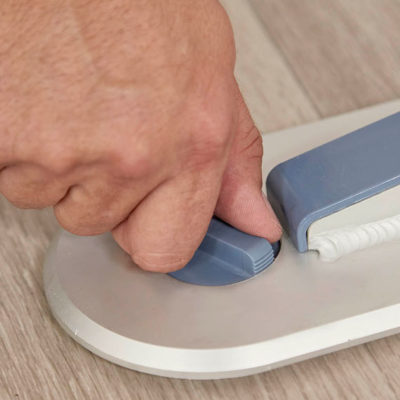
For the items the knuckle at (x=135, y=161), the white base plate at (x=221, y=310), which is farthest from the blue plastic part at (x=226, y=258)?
the knuckle at (x=135, y=161)

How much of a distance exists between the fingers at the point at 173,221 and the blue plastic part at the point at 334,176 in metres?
0.08

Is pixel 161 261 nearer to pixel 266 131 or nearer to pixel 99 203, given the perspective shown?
pixel 99 203

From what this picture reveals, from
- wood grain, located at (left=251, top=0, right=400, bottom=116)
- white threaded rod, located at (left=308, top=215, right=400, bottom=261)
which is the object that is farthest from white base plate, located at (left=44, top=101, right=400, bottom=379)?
wood grain, located at (left=251, top=0, right=400, bottom=116)

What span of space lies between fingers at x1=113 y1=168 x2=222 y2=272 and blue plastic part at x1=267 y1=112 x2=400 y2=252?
0.08m

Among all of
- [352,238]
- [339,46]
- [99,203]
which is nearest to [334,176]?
[352,238]

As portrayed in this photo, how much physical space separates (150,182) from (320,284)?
0.16 m

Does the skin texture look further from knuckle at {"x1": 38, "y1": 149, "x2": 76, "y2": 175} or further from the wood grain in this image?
the wood grain

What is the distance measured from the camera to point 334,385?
21.3 inches

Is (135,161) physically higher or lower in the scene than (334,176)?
higher

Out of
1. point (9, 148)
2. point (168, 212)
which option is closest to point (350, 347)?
point (168, 212)

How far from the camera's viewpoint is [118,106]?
1.52 ft

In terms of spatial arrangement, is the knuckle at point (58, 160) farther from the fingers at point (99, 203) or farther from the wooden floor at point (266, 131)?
the wooden floor at point (266, 131)

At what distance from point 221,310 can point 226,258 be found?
0.14 feet

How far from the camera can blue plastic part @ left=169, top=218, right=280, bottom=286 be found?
58cm
